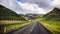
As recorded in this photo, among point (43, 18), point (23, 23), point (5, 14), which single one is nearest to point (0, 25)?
point (5, 14)

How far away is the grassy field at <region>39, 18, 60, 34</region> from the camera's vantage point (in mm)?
5133

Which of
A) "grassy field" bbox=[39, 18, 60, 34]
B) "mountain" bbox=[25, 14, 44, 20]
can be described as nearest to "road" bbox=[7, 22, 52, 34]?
"grassy field" bbox=[39, 18, 60, 34]

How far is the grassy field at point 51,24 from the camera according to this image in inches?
202

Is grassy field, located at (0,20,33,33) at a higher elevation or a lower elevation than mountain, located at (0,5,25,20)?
lower

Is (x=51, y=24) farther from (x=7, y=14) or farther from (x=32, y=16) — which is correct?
(x=7, y=14)

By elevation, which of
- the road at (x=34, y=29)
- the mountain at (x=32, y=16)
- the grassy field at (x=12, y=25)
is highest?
the mountain at (x=32, y=16)

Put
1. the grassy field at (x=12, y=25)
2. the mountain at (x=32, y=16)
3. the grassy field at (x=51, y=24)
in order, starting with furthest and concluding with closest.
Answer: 1. the mountain at (x=32, y=16)
2. the grassy field at (x=12, y=25)
3. the grassy field at (x=51, y=24)

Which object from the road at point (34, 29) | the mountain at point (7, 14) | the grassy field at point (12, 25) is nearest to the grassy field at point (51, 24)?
the road at point (34, 29)

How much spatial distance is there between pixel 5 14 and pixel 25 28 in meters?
0.85

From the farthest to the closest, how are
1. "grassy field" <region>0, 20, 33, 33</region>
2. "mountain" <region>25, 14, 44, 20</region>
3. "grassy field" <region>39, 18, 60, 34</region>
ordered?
"mountain" <region>25, 14, 44, 20</region>, "grassy field" <region>0, 20, 33, 33</region>, "grassy field" <region>39, 18, 60, 34</region>

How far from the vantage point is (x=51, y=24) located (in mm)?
5258

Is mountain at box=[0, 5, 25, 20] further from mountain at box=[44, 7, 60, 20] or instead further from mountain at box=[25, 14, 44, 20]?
mountain at box=[44, 7, 60, 20]

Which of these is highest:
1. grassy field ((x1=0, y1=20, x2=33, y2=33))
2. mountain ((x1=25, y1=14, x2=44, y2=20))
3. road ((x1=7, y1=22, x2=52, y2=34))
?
mountain ((x1=25, y1=14, x2=44, y2=20))

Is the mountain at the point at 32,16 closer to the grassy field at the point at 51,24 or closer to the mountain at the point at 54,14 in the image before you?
the grassy field at the point at 51,24
